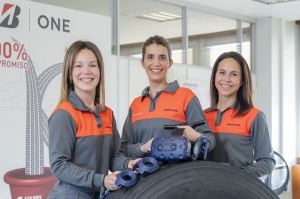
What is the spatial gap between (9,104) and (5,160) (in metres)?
0.42

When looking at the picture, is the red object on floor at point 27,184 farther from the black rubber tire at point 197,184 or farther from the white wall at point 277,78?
the white wall at point 277,78

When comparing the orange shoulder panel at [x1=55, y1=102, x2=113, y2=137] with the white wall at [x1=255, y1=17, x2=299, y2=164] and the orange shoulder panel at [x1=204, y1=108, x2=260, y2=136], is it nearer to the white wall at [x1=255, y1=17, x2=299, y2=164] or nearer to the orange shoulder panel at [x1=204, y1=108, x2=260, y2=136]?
the orange shoulder panel at [x1=204, y1=108, x2=260, y2=136]

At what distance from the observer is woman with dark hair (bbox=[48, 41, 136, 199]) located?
1388mm

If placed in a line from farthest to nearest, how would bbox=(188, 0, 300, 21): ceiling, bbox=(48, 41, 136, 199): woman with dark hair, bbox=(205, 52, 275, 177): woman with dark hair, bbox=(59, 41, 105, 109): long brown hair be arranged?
1. bbox=(188, 0, 300, 21): ceiling
2. bbox=(205, 52, 275, 177): woman with dark hair
3. bbox=(59, 41, 105, 109): long brown hair
4. bbox=(48, 41, 136, 199): woman with dark hair

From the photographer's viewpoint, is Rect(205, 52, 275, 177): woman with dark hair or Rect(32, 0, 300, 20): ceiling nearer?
Rect(205, 52, 275, 177): woman with dark hair

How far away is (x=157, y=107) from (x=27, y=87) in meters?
1.92

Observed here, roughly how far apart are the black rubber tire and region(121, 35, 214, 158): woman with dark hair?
2.68 feet

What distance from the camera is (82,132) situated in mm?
1471

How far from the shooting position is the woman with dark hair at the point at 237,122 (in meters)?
1.78

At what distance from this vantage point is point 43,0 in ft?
13.7

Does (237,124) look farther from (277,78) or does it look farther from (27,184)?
(277,78)

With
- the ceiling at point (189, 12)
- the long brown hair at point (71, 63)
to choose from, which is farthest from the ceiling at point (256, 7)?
the long brown hair at point (71, 63)

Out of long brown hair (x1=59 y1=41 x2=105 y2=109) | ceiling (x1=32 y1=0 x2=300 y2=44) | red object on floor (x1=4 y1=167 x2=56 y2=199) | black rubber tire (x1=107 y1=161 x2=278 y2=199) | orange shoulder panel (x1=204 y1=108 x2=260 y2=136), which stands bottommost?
red object on floor (x1=4 y1=167 x2=56 y2=199)

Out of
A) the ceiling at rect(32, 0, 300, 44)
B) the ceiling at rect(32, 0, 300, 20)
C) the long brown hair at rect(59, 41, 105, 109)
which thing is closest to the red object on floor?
the ceiling at rect(32, 0, 300, 44)
